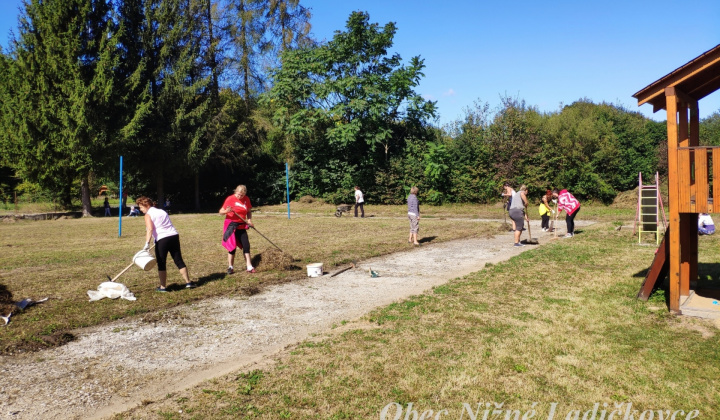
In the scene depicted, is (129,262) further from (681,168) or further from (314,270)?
(681,168)

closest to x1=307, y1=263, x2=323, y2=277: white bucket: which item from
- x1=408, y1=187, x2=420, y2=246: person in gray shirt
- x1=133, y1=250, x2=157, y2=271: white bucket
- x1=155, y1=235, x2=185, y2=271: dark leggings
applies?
x1=155, y1=235, x2=185, y2=271: dark leggings

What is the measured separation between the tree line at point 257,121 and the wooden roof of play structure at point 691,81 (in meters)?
22.4

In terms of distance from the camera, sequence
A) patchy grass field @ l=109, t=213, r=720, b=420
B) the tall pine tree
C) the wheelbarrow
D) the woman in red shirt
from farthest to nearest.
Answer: the tall pine tree, the wheelbarrow, the woman in red shirt, patchy grass field @ l=109, t=213, r=720, b=420

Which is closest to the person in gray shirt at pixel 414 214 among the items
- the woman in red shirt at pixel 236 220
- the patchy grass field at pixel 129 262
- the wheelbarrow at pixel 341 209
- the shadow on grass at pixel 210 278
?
the patchy grass field at pixel 129 262

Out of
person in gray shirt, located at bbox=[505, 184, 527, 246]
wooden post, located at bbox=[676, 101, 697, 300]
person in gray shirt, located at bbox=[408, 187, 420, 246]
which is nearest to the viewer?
wooden post, located at bbox=[676, 101, 697, 300]

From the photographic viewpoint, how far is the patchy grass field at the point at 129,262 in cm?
718

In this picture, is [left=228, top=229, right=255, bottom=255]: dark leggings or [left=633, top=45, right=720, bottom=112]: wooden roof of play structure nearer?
[left=633, top=45, right=720, bottom=112]: wooden roof of play structure

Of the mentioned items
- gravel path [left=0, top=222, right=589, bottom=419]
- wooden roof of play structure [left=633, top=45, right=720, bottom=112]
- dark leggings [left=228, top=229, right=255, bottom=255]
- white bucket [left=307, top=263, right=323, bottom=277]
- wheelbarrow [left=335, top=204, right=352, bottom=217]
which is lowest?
gravel path [left=0, top=222, right=589, bottom=419]

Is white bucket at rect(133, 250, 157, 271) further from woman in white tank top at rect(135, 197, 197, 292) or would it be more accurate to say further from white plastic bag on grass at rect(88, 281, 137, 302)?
white plastic bag on grass at rect(88, 281, 137, 302)

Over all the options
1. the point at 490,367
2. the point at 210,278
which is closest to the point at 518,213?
the point at 210,278

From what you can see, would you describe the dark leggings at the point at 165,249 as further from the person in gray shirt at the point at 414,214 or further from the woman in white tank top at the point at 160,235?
the person in gray shirt at the point at 414,214

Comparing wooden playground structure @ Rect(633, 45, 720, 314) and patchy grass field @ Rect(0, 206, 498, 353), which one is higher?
wooden playground structure @ Rect(633, 45, 720, 314)

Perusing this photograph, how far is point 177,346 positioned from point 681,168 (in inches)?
263

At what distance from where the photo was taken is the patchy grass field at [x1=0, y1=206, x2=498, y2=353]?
7.18 metres
